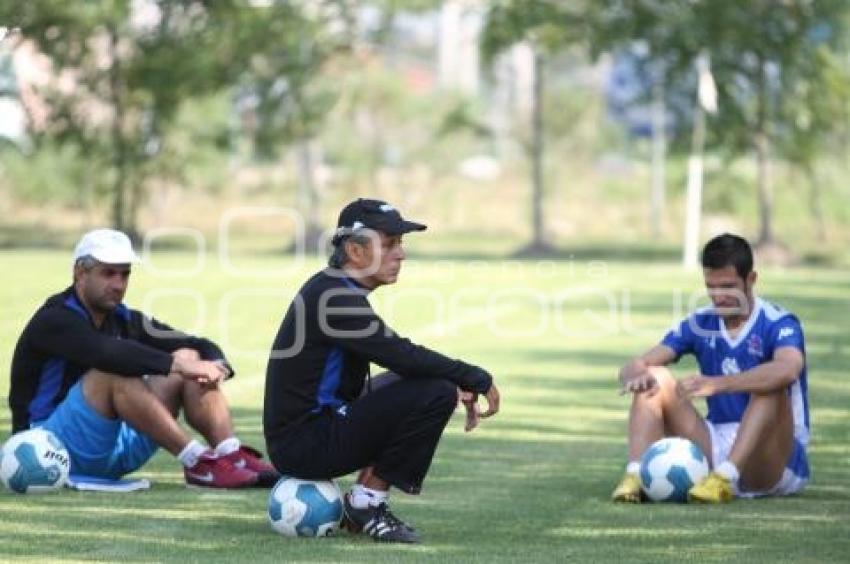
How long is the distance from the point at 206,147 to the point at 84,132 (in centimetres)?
500

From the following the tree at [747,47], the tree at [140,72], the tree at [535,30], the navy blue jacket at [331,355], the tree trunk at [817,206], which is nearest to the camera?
the navy blue jacket at [331,355]

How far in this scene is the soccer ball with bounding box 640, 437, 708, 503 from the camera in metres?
10.8

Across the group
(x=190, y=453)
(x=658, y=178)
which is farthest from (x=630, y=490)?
(x=658, y=178)

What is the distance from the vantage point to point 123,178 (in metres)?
51.2

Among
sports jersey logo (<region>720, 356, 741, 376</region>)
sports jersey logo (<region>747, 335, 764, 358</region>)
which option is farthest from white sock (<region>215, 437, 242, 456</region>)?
sports jersey logo (<region>747, 335, 764, 358</region>)

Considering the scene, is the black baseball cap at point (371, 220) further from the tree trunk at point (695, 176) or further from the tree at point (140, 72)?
the tree at point (140, 72)

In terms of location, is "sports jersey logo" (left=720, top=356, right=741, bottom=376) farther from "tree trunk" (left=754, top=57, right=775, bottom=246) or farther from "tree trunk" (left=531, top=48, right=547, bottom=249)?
"tree trunk" (left=531, top=48, right=547, bottom=249)

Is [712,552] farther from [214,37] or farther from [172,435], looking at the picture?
[214,37]

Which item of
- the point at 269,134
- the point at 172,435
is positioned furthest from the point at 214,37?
the point at 172,435

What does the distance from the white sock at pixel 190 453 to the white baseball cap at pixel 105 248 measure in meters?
0.95

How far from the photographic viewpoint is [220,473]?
11.1 meters

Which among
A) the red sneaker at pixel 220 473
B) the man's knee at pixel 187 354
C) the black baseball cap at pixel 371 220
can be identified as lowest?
the red sneaker at pixel 220 473

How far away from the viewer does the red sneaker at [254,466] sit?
11.1 m

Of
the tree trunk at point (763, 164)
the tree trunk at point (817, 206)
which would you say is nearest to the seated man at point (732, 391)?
the tree trunk at point (763, 164)
